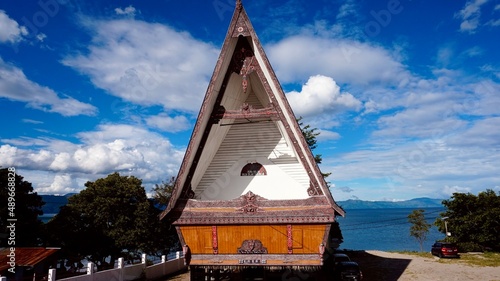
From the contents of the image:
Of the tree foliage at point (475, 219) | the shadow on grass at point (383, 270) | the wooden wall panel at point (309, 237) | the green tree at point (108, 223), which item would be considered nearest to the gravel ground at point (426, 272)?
the shadow on grass at point (383, 270)

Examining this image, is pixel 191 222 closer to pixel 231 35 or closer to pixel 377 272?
pixel 231 35

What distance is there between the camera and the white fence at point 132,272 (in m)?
15.9

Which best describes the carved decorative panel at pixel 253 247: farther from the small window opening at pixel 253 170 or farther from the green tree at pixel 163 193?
the green tree at pixel 163 193

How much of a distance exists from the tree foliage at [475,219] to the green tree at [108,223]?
30.9 m

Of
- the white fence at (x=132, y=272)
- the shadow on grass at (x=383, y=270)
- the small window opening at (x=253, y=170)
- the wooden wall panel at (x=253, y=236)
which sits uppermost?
the small window opening at (x=253, y=170)

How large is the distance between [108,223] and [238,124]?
1866cm

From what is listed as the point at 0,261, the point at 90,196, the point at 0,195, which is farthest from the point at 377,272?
the point at 0,195

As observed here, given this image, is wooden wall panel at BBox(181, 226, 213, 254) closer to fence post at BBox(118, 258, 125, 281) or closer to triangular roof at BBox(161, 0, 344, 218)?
triangular roof at BBox(161, 0, 344, 218)

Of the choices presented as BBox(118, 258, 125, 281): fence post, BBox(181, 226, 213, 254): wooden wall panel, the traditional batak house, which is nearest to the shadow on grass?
the traditional batak house

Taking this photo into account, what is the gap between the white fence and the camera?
52.1ft

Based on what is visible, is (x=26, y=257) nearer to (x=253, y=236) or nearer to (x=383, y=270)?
(x=253, y=236)

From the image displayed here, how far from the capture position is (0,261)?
14.2 meters

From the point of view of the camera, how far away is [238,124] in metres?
14.9

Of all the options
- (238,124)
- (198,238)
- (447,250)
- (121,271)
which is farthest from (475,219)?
(121,271)
